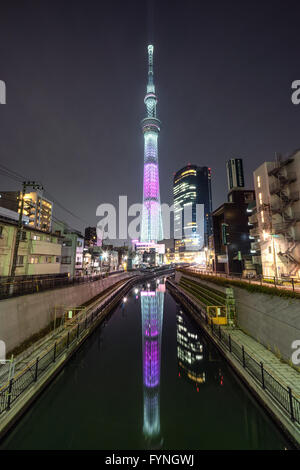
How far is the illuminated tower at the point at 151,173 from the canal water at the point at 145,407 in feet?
495

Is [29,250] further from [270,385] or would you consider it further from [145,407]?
[270,385]

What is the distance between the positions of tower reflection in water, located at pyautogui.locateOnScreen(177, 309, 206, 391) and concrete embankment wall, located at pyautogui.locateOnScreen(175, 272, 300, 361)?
4473 millimetres

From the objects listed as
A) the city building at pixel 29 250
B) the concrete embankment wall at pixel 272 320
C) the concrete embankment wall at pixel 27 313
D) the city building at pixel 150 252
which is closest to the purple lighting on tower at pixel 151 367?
the concrete embankment wall at pixel 272 320

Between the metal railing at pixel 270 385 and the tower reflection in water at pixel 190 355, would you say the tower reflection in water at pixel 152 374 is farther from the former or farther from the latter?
the metal railing at pixel 270 385

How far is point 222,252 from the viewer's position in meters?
47.5

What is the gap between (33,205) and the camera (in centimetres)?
7844

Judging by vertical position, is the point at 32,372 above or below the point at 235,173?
below

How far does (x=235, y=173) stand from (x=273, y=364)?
71.8 metres

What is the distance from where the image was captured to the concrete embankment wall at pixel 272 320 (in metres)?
10.6

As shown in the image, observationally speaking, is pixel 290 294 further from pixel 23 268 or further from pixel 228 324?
pixel 23 268

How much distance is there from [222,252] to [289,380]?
40.4 metres

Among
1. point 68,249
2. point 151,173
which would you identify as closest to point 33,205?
point 68,249

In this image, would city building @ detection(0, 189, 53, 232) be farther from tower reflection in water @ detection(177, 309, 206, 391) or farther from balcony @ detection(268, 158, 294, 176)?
balcony @ detection(268, 158, 294, 176)

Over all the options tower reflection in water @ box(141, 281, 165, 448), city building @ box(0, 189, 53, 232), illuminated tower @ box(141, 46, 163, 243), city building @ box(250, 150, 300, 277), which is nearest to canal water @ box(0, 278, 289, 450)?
tower reflection in water @ box(141, 281, 165, 448)
